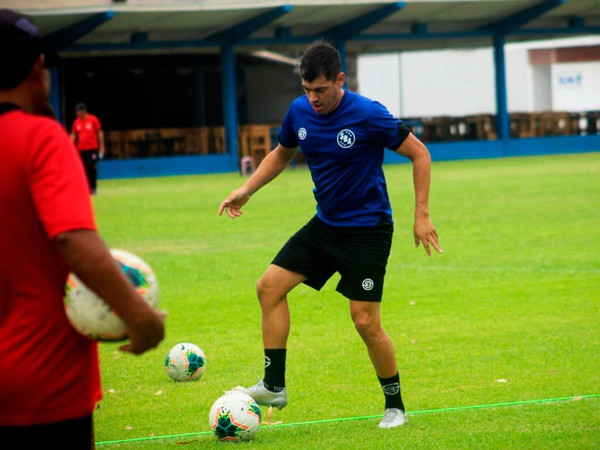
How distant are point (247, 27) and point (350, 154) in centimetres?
3105

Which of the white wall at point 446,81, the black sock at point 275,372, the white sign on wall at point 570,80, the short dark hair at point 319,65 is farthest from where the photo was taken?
the white sign on wall at point 570,80

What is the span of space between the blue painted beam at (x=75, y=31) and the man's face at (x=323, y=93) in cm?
2774

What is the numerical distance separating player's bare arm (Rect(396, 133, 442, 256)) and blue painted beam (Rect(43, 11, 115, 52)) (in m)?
27.9

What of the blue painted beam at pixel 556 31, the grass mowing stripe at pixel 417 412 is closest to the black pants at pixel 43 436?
the grass mowing stripe at pixel 417 412

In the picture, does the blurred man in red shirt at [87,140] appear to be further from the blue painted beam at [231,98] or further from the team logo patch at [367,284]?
the team logo patch at [367,284]

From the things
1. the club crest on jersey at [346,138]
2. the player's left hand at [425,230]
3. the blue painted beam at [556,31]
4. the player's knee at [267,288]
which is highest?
the blue painted beam at [556,31]

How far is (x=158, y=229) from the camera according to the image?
Answer: 18.6m

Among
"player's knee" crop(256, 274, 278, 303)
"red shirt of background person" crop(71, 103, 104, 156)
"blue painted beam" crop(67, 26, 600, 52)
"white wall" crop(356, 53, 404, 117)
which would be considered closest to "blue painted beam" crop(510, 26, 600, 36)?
"blue painted beam" crop(67, 26, 600, 52)

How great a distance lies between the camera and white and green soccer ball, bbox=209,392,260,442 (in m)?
6.09

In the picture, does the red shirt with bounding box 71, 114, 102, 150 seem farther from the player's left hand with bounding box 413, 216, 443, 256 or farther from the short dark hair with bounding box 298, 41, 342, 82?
the player's left hand with bounding box 413, 216, 443, 256

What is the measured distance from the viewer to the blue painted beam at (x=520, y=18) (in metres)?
39.7

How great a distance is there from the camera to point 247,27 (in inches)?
1451

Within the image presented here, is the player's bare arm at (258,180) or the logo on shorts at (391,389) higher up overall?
the player's bare arm at (258,180)

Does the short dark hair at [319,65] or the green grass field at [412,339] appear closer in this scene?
the short dark hair at [319,65]
